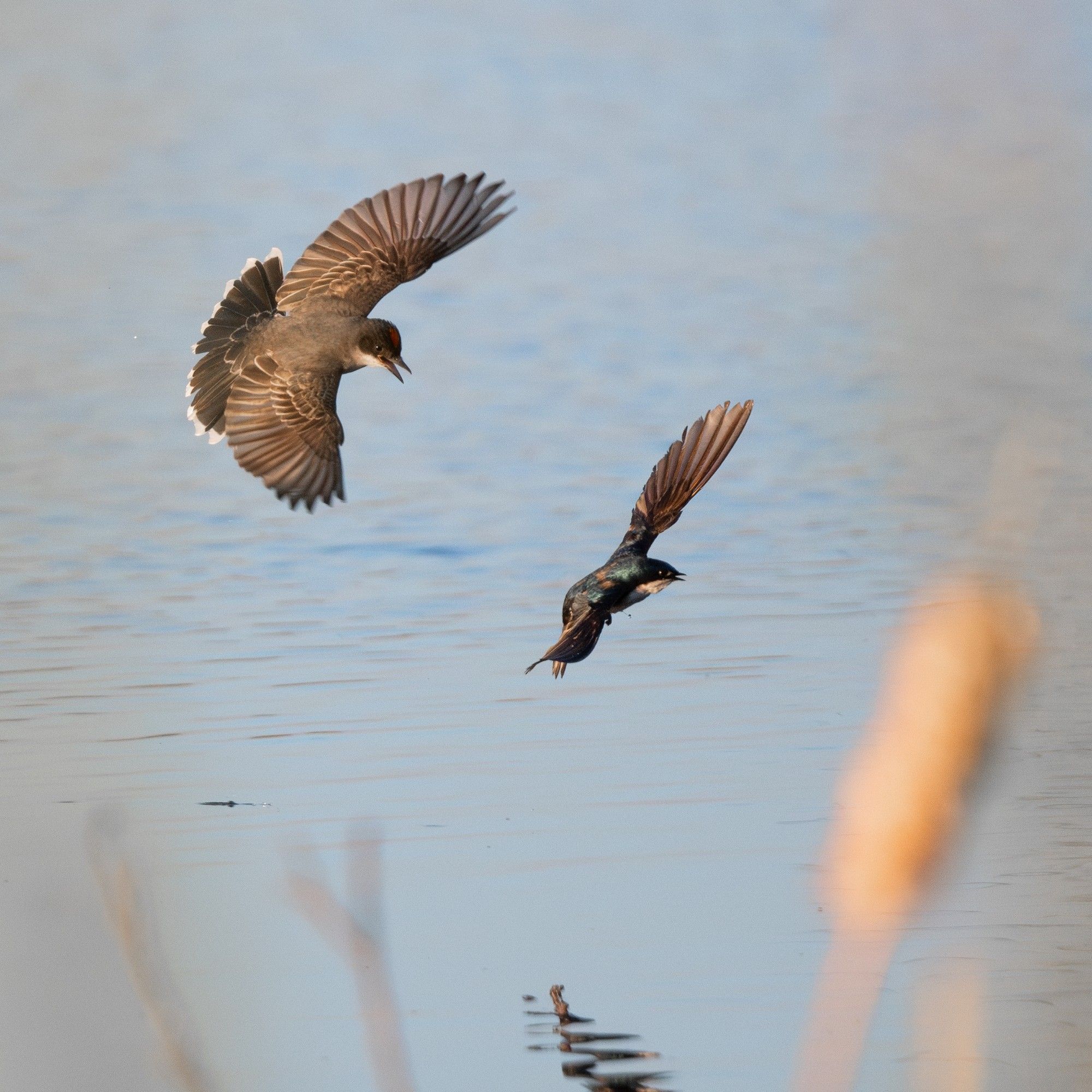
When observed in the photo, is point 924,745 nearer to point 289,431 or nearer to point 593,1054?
point 593,1054

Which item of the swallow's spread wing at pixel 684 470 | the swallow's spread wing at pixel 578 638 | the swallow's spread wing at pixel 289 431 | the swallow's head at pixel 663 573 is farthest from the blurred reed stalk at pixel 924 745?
the swallow's spread wing at pixel 289 431

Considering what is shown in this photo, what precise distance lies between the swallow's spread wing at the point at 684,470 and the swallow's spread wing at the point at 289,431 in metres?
1.29

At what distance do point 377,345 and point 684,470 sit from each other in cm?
151

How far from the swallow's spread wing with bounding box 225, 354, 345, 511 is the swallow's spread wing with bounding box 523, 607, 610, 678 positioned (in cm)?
145

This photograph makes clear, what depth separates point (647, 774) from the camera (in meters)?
5.07

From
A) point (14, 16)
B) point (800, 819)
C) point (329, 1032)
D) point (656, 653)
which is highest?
point (14, 16)

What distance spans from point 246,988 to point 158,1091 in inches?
21.8

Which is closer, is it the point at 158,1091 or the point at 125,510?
the point at 158,1091

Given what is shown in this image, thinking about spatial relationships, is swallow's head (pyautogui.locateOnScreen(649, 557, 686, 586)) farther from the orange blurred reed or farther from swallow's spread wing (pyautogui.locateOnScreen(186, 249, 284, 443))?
the orange blurred reed

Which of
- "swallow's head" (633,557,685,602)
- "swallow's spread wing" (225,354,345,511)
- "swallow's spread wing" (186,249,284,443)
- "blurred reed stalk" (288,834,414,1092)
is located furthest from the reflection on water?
"swallow's spread wing" (186,249,284,443)

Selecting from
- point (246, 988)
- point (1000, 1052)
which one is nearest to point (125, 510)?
point (246, 988)

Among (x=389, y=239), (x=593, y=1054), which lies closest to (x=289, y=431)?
(x=389, y=239)

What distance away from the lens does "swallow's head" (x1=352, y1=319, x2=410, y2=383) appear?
226 inches

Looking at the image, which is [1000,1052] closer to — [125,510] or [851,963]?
[851,963]
